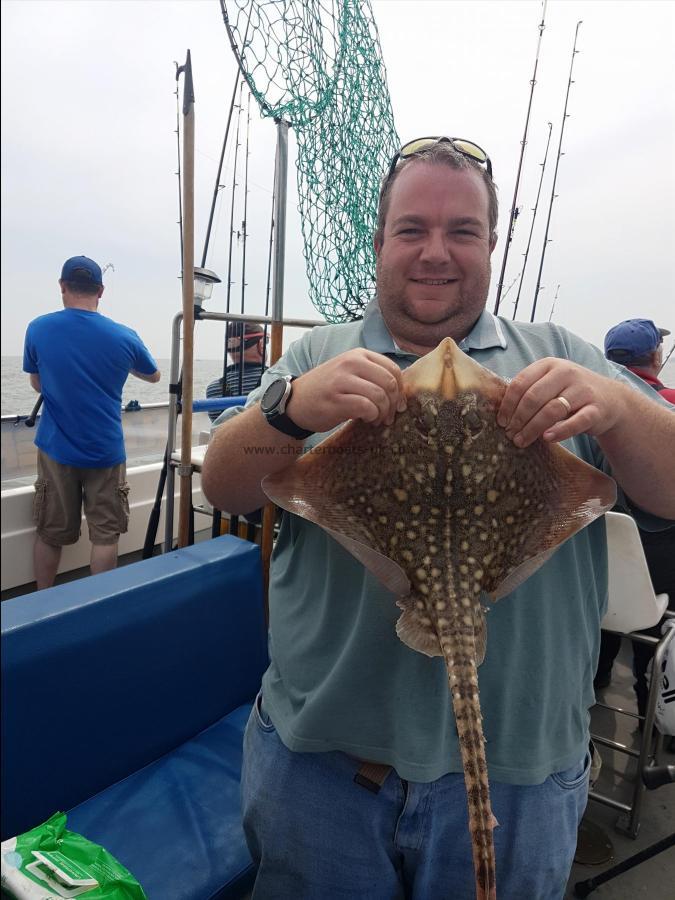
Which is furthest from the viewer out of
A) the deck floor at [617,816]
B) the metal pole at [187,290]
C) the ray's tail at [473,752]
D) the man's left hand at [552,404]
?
the metal pole at [187,290]

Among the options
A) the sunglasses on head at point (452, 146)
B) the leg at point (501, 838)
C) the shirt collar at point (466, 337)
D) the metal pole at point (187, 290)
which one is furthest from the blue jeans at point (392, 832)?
the metal pole at point (187, 290)

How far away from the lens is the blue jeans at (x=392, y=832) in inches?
52.0

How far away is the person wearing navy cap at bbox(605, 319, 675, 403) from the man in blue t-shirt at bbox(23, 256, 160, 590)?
3.57m

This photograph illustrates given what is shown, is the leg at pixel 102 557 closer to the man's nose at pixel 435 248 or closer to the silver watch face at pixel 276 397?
the silver watch face at pixel 276 397

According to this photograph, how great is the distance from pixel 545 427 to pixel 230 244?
722 centimetres

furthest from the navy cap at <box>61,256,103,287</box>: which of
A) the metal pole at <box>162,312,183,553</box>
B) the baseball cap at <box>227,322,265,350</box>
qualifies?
the baseball cap at <box>227,322,265,350</box>

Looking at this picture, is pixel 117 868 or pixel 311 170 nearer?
pixel 117 868

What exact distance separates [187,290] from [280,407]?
1.80 meters

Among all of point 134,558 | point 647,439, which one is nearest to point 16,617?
point 647,439

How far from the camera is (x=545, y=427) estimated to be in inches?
43.4

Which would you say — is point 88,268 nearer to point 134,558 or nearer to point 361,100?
point 361,100

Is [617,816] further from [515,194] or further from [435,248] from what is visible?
[515,194]

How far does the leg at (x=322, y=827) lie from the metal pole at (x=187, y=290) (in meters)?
1.84

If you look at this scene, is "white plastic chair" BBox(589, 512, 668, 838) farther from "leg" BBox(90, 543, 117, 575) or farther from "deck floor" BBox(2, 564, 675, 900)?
"leg" BBox(90, 543, 117, 575)
